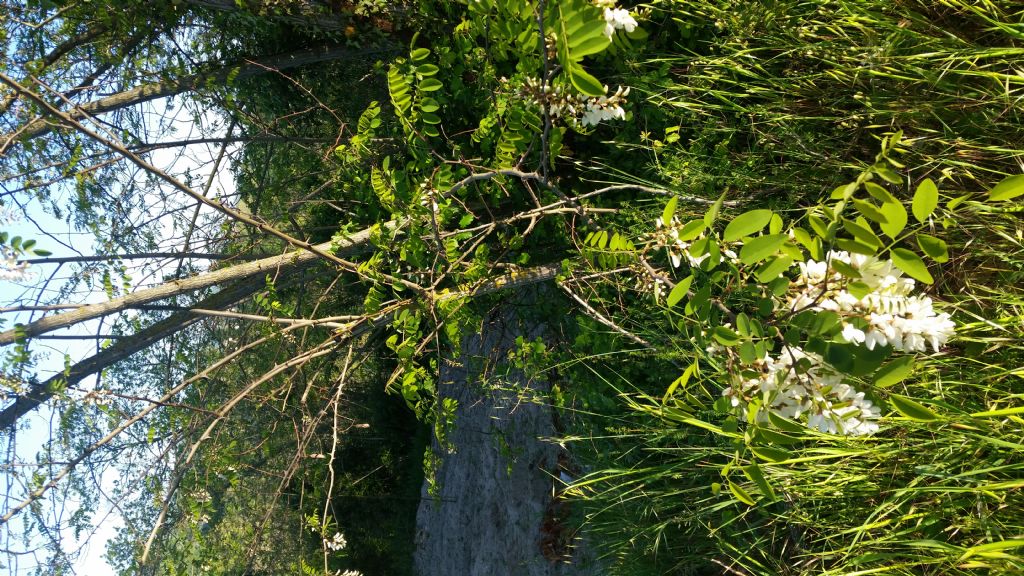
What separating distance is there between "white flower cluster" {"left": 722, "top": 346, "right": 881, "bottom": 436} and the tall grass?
9 centimetres

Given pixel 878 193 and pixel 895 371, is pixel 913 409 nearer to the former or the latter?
pixel 895 371

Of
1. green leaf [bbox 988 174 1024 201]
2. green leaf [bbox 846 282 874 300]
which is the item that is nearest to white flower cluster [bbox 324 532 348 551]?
green leaf [bbox 846 282 874 300]

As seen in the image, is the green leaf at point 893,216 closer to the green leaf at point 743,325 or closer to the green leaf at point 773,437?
the green leaf at point 743,325

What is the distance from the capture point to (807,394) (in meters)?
1.16

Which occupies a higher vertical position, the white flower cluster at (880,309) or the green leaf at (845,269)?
the green leaf at (845,269)

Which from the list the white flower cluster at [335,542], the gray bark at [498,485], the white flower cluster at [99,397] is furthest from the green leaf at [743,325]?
the white flower cluster at [99,397]

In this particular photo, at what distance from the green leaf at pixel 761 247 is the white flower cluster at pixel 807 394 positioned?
0.18 metres

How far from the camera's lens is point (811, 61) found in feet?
6.70

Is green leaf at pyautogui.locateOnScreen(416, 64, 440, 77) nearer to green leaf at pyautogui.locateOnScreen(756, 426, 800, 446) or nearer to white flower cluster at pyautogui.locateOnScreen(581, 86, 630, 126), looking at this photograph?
white flower cluster at pyautogui.locateOnScreen(581, 86, 630, 126)

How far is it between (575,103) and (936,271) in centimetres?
106

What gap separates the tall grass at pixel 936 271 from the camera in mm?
1471

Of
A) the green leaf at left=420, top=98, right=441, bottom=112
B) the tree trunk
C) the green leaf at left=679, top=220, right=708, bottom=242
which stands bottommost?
the green leaf at left=679, top=220, right=708, bottom=242

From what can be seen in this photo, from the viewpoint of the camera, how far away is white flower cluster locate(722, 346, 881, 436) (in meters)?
1.14

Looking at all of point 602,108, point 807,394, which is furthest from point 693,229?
point 602,108
